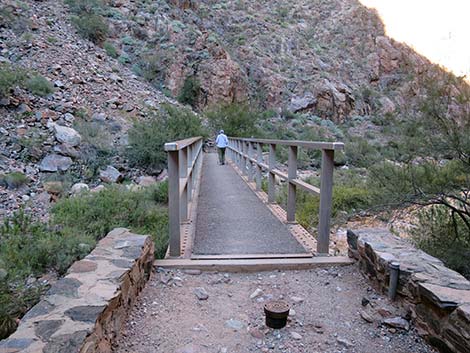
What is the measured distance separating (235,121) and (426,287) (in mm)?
22343

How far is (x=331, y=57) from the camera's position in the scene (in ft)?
132

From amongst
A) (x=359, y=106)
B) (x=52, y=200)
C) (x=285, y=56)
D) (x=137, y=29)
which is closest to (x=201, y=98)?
(x=137, y=29)

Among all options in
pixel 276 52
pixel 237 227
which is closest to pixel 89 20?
pixel 276 52

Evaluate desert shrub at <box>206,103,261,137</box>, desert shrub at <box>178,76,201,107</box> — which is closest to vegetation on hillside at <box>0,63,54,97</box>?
desert shrub at <box>206,103,261,137</box>

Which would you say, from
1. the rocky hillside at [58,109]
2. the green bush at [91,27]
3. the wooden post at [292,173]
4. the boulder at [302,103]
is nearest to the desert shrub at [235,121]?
the rocky hillside at [58,109]

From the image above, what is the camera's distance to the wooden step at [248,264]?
381 cm

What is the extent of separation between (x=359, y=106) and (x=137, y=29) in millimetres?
21490

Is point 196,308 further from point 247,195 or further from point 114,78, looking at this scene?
point 114,78

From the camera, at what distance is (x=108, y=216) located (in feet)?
21.1

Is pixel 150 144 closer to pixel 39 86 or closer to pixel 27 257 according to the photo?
pixel 39 86

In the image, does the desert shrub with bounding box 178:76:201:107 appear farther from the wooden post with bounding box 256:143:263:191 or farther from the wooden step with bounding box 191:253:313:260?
the wooden step with bounding box 191:253:313:260

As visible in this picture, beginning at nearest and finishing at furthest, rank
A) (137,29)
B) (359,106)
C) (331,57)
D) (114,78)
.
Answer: (114,78) → (137,29) → (359,106) → (331,57)

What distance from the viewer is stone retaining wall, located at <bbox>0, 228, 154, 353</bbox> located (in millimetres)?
1933

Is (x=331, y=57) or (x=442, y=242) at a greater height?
(x=331, y=57)
